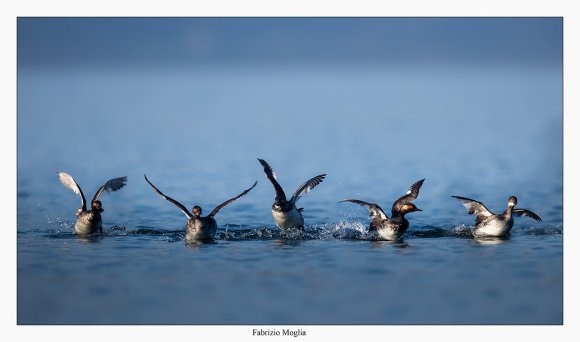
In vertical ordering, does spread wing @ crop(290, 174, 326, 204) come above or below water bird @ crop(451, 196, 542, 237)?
above

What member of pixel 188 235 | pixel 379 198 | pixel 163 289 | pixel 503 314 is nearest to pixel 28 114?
pixel 379 198

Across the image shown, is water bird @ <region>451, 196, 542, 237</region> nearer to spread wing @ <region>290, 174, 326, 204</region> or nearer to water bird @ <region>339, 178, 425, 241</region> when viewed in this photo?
water bird @ <region>339, 178, 425, 241</region>

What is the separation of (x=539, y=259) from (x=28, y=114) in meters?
38.3

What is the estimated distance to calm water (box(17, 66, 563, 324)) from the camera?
1755 cm

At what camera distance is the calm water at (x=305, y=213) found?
17.5 metres

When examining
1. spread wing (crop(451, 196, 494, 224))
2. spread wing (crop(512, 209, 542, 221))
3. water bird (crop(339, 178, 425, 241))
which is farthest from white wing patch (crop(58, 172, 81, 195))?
spread wing (crop(512, 209, 542, 221))

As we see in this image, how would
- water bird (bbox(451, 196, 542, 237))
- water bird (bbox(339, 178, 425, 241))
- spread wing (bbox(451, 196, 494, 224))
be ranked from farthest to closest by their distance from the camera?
spread wing (bbox(451, 196, 494, 224)) → water bird (bbox(451, 196, 542, 237)) → water bird (bbox(339, 178, 425, 241))

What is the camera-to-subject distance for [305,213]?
2803 centimetres
